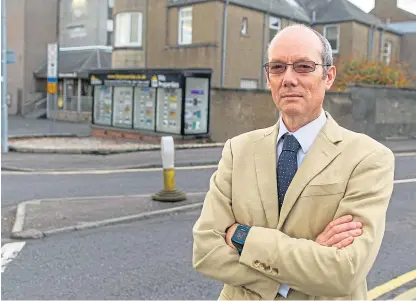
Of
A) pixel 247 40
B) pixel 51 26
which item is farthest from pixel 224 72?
pixel 51 26

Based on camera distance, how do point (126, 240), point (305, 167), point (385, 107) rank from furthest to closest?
point (385, 107)
point (126, 240)
point (305, 167)

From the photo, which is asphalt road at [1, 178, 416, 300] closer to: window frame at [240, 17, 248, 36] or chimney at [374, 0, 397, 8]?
window frame at [240, 17, 248, 36]

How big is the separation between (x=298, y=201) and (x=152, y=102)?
62.0ft

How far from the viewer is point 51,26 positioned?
129 feet

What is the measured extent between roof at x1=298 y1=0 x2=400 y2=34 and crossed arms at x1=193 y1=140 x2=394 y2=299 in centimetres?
2863

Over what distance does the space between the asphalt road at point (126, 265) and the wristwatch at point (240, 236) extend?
269 centimetres

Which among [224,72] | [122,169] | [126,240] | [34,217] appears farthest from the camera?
[224,72]

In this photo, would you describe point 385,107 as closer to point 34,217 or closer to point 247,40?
point 247,40

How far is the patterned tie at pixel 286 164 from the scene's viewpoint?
2027 mm

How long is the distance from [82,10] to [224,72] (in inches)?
741

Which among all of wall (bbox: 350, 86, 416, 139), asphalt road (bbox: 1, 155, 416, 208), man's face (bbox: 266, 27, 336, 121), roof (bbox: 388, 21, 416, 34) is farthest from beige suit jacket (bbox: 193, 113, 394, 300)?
roof (bbox: 388, 21, 416, 34)

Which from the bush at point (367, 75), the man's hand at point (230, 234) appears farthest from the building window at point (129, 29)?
the man's hand at point (230, 234)

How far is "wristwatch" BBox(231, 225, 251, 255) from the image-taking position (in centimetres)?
203

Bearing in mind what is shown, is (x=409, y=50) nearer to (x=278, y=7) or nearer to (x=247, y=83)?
(x=278, y=7)
